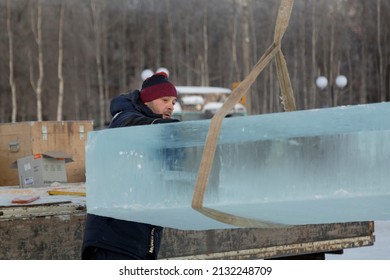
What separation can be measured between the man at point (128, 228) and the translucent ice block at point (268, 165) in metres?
0.32

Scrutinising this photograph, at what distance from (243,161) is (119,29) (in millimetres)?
22554

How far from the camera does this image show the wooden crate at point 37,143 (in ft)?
15.3

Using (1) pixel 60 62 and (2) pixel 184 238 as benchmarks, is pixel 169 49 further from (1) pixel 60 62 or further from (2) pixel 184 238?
(2) pixel 184 238

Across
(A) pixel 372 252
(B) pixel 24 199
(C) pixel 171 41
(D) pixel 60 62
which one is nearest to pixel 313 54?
(C) pixel 171 41

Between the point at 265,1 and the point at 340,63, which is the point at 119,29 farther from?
the point at 340,63

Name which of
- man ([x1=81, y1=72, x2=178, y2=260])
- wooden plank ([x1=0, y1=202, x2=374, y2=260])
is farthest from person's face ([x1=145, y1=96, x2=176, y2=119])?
wooden plank ([x1=0, y1=202, x2=374, y2=260])

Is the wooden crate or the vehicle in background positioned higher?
the vehicle in background

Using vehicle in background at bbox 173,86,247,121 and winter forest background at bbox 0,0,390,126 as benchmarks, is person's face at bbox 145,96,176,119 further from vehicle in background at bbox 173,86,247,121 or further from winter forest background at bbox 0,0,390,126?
winter forest background at bbox 0,0,390,126

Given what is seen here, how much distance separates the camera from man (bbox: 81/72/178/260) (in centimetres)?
188

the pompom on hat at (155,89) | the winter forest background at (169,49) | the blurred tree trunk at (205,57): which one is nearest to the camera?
the pompom on hat at (155,89)

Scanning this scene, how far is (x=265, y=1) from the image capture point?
84.0 ft

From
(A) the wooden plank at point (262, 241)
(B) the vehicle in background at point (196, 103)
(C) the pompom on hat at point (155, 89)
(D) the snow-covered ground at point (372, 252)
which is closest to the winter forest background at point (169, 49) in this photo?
(B) the vehicle in background at point (196, 103)

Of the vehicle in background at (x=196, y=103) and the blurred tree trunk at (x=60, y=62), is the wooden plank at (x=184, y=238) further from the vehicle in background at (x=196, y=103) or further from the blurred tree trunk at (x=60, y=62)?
the blurred tree trunk at (x=60, y=62)

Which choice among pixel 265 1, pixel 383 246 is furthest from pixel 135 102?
pixel 265 1
